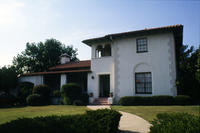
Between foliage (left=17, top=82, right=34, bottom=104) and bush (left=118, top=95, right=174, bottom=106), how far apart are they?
11585mm

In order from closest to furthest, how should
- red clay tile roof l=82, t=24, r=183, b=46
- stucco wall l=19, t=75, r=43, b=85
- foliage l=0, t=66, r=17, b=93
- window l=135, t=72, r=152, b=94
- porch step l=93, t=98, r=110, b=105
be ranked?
red clay tile roof l=82, t=24, r=183, b=46
window l=135, t=72, r=152, b=94
porch step l=93, t=98, r=110, b=105
foliage l=0, t=66, r=17, b=93
stucco wall l=19, t=75, r=43, b=85

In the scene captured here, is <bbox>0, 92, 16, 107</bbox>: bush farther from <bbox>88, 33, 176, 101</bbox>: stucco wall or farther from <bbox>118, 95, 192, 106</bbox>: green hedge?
<bbox>118, 95, 192, 106</bbox>: green hedge

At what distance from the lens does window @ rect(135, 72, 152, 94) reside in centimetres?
1448

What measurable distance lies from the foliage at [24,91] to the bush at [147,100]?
11585 mm

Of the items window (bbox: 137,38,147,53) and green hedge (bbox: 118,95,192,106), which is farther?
window (bbox: 137,38,147,53)

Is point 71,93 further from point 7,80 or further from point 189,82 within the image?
point 189,82

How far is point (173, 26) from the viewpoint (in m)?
13.4

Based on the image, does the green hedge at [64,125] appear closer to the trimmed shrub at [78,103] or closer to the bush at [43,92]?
the trimmed shrub at [78,103]

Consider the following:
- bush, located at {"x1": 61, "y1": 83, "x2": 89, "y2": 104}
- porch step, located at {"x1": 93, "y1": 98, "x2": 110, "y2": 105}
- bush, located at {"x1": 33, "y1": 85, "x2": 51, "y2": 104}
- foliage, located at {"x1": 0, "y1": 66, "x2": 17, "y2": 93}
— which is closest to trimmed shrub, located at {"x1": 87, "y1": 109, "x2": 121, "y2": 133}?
porch step, located at {"x1": 93, "y1": 98, "x2": 110, "y2": 105}

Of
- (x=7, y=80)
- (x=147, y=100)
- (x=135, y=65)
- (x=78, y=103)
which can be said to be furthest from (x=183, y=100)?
(x=7, y=80)

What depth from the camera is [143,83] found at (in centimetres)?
1473

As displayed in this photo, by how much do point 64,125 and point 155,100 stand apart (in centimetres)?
1106

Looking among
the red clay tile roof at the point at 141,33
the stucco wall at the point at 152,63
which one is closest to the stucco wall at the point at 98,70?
the stucco wall at the point at 152,63

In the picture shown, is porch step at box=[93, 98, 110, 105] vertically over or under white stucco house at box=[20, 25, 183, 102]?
under
